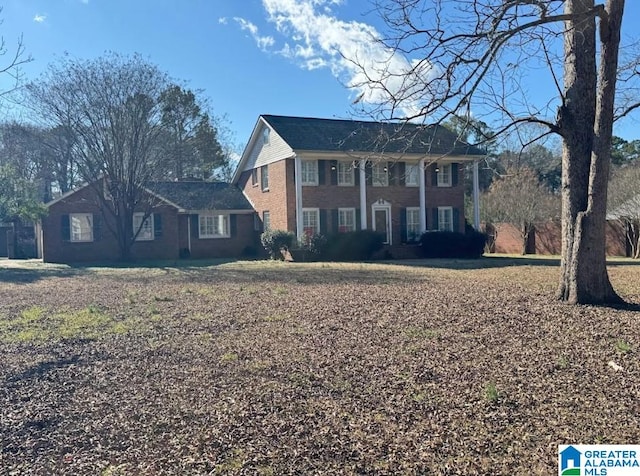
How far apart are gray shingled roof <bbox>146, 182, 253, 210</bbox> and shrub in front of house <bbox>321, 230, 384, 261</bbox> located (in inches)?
284

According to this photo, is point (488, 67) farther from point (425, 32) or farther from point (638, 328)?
point (638, 328)

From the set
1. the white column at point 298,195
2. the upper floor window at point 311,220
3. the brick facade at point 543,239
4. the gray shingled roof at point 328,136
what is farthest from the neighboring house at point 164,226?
the brick facade at point 543,239

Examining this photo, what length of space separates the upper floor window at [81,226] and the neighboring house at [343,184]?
8.74 metres

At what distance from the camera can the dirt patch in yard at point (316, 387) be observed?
367 cm

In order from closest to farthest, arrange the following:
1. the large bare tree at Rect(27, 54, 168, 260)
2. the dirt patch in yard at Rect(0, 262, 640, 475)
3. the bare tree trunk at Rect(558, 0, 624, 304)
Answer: the dirt patch in yard at Rect(0, 262, 640, 475) → the bare tree trunk at Rect(558, 0, 624, 304) → the large bare tree at Rect(27, 54, 168, 260)

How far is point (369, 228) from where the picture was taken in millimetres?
26578

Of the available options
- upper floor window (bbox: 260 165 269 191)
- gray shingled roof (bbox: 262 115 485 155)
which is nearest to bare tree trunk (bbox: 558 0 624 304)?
gray shingled roof (bbox: 262 115 485 155)

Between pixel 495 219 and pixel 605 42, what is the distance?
25927 millimetres

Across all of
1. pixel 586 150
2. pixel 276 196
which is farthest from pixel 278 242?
pixel 586 150

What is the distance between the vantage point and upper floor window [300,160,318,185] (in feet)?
84.0

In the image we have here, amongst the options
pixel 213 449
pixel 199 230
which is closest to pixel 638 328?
pixel 213 449

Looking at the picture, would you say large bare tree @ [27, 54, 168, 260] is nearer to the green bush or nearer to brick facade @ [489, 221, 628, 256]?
the green bush

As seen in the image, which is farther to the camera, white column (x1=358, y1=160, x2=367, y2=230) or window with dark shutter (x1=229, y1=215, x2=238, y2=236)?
window with dark shutter (x1=229, y1=215, x2=238, y2=236)

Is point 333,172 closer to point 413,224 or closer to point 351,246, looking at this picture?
point 351,246
